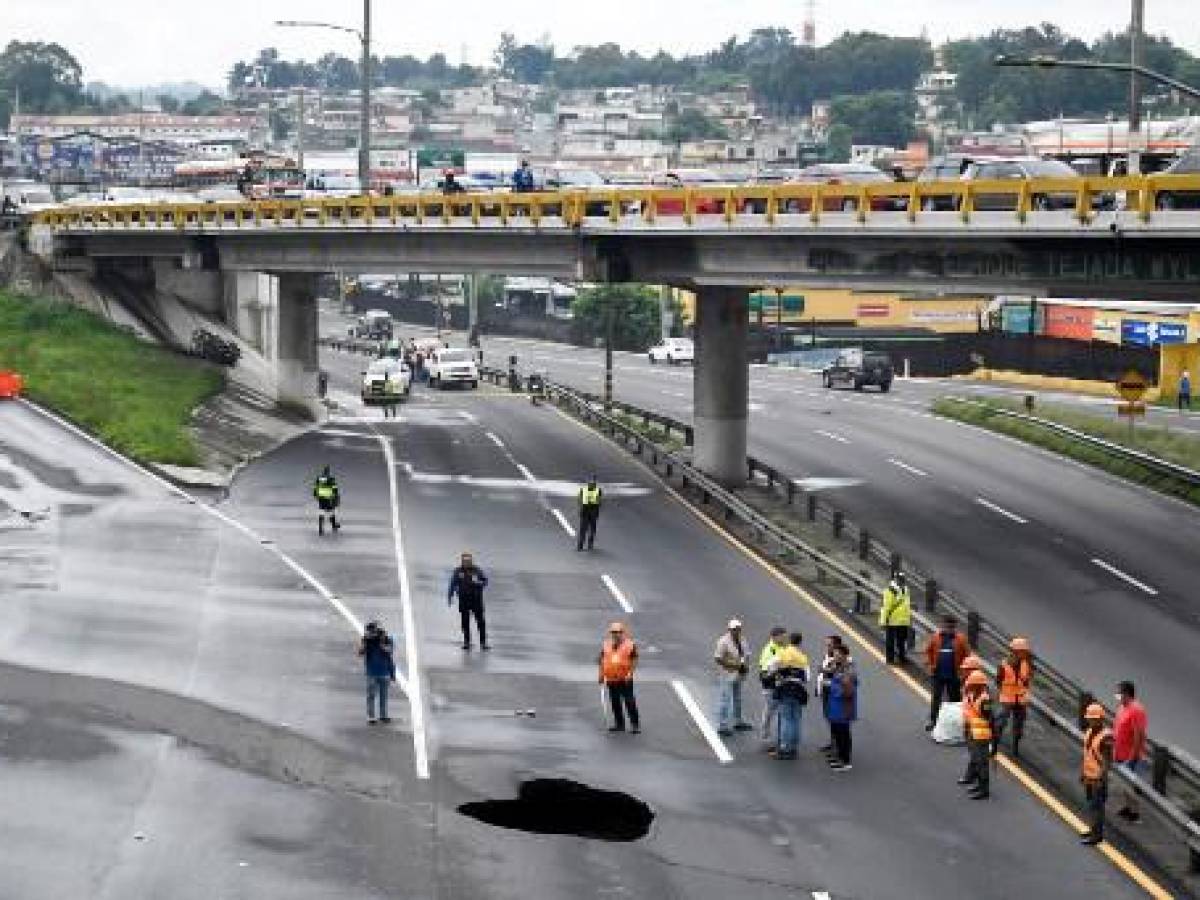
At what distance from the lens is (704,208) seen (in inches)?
1927

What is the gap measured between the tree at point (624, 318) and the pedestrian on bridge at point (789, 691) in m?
102

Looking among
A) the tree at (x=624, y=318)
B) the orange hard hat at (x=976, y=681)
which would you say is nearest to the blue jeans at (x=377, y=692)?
the orange hard hat at (x=976, y=681)

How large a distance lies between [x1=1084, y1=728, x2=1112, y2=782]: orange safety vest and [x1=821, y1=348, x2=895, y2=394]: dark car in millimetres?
63810

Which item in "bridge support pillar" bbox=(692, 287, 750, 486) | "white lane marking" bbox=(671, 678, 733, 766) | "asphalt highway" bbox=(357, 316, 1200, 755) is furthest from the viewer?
"bridge support pillar" bbox=(692, 287, 750, 486)

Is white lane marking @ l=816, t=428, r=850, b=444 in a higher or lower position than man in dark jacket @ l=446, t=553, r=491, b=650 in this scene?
lower

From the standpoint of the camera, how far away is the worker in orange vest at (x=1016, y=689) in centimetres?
2547

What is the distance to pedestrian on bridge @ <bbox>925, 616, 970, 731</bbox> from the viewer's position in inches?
1050

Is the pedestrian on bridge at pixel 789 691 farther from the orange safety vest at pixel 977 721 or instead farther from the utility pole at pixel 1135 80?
the utility pole at pixel 1135 80

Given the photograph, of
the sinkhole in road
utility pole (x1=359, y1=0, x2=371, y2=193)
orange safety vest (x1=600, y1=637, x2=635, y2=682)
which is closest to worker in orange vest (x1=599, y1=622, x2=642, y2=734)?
orange safety vest (x1=600, y1=637, x2=635, y2=682)

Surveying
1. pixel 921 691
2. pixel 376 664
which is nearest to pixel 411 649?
pixel 376 664

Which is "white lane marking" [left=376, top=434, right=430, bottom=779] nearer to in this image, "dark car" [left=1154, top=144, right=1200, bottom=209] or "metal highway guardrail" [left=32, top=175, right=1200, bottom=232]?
"metal highway guardrail" [left=32, top=175, right=1200, bottom=232]

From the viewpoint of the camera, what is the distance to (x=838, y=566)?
36.0 metres

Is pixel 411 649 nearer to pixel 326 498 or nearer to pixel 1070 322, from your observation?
pixel 326 498

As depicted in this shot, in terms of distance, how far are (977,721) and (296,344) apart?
4752 centimetres
